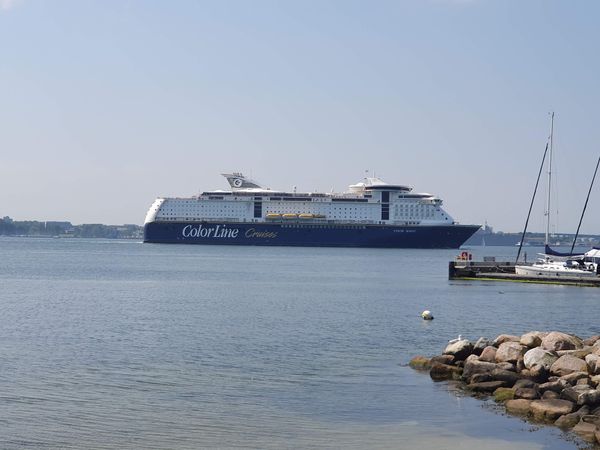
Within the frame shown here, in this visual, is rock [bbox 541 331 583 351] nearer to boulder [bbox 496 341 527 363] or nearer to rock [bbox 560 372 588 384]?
boulder [bbox 496 341 527 363]

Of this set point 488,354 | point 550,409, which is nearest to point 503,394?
point 550,409

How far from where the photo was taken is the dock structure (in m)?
44.4

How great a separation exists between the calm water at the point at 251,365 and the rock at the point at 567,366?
1.69 m

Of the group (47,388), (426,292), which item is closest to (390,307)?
(426,292)

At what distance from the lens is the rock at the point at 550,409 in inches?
564

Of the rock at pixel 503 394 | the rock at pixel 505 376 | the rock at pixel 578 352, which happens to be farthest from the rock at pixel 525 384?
the rock at pixel 578 352

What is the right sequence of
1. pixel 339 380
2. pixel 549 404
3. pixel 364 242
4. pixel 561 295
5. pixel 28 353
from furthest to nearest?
pixel 364 242 < pixel 561 295 < pixel 28 353 < pixel 339 380 < pixel 549 404

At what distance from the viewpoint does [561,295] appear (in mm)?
39312

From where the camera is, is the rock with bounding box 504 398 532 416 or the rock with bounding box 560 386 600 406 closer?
the rock with bounding box 560 386 600 406

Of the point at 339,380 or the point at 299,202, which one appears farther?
the point at 299,202

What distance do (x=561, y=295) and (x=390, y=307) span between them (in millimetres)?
9561

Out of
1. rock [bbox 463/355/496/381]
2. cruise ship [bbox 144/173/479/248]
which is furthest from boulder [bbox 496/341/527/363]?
cruise ship [bbox 144/173/479/248]

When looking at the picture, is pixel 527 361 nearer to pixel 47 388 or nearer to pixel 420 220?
pixel 47 388

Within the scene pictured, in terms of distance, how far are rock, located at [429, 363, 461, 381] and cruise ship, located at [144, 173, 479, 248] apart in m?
87.3
